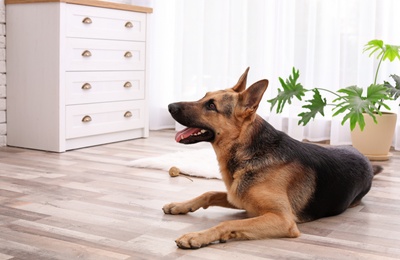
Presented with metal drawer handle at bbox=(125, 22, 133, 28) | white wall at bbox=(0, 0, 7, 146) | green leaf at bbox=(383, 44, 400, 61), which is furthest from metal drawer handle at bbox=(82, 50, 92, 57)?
green leaf at bbox=(383, 44, 400, 61)

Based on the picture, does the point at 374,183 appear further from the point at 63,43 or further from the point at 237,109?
the point at 63,43

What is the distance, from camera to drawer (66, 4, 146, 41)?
164 inches

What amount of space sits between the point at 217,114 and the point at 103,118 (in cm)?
222

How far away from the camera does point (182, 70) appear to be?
5.48m

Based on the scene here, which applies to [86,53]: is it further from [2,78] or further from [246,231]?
[246,231]

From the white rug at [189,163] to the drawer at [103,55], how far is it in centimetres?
86

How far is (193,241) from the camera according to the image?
2133 millimetres

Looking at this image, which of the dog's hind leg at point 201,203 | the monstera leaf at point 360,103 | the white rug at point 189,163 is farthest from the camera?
the monstera leaf at point 360,103

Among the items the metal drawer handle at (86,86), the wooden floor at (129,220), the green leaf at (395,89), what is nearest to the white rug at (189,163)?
the wooden floor at (129,220)

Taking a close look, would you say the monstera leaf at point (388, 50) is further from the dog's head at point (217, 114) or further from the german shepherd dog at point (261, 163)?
the dog's head at point (217, 114)

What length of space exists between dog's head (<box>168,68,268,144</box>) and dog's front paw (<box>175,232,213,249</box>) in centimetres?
44

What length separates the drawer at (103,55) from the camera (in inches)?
166

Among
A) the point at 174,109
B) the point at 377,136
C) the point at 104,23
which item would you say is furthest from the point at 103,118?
the point at 174,109

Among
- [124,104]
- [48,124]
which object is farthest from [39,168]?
[124,104]
